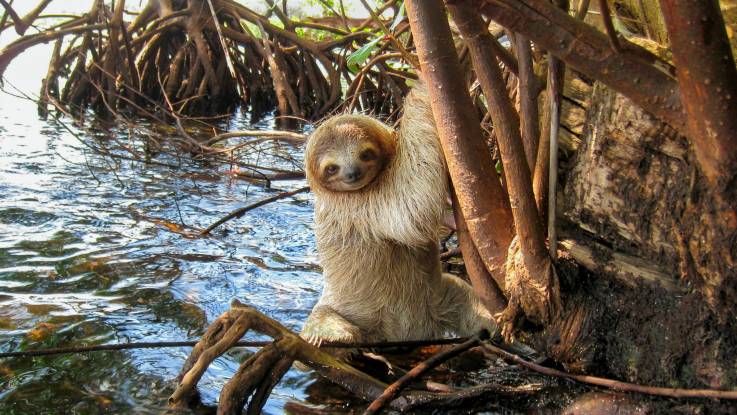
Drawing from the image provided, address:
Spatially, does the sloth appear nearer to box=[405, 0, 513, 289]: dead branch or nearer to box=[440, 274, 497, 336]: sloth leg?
box=[440, 274, 497, 336]: sloth leg

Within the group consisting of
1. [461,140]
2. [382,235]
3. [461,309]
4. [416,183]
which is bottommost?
[461,309]

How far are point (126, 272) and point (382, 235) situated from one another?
275cm

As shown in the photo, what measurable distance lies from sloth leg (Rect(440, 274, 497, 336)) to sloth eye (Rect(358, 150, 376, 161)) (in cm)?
105

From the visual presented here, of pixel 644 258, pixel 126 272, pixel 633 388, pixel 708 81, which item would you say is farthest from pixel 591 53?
pixel 126 272

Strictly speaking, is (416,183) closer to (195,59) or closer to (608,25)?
(608,25)

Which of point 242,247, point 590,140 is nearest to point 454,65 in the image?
point 590,140

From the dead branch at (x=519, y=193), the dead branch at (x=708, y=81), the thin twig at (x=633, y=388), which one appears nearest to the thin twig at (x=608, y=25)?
the dead branch at (x=708, y=81)

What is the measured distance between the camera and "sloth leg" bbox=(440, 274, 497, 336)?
15.4 feet

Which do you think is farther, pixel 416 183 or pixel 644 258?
pixel 416 183

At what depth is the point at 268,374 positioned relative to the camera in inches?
147

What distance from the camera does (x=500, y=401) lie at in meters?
3.77

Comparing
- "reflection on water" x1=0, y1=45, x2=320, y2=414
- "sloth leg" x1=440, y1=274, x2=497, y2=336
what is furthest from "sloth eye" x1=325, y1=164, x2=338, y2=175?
"reflection on water" x1=0, y1=45, x2=320, y2=414

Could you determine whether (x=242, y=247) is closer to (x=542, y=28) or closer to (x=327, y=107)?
(x=542, y=28)

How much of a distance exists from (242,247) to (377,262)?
267 centimetres
